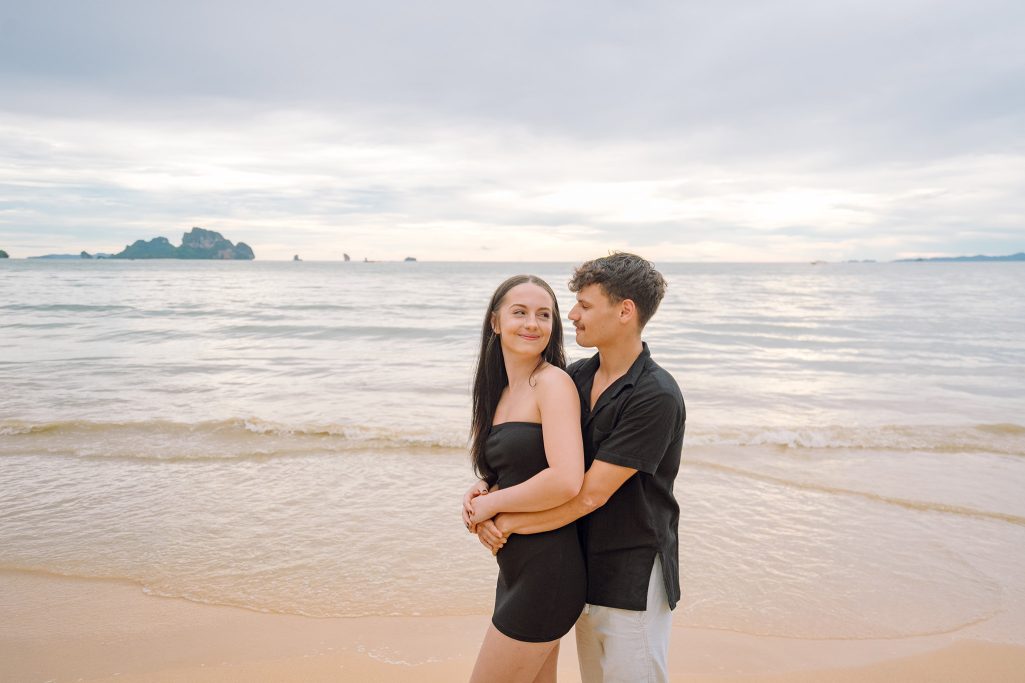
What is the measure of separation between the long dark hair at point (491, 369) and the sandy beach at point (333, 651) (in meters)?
1.78

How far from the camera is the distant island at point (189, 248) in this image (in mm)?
173750

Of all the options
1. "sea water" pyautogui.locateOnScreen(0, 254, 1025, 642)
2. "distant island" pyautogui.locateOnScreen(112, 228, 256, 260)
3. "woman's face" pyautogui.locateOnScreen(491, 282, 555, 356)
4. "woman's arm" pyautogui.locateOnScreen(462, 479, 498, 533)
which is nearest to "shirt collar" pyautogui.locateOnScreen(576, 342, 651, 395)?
"woman's face" pyautogui.locateOnScreen(491, 282, 555, 356)

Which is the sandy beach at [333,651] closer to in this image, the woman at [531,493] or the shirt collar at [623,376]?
the woman at [531,493]

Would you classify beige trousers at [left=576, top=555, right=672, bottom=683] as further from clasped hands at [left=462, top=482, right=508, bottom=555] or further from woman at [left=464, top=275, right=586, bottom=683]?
clasped hands at [left=462, top=482, right=508, bottom=555]

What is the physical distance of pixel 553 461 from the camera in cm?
243

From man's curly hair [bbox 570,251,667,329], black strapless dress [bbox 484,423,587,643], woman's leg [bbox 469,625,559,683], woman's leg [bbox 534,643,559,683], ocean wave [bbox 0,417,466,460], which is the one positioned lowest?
ocean wave [bbox 0,417,466,460]

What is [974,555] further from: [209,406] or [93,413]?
[93,413]

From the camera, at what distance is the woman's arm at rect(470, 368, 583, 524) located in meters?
2.40

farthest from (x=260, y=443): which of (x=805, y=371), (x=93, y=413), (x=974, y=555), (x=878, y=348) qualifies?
(x=878, y=348)

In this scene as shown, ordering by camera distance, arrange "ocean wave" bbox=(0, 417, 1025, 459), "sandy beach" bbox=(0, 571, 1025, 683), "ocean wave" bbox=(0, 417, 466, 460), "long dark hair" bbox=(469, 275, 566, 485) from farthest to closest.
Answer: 1. "ocean wave" bbox=(0, 417, 1025, 459)
2. "ocean wave" bbox=(0, 417, 466, 460)
3. "sandy beach" bbox=(0, 571, 1025, 683)
4. "long dark hair" bbox=(469, 275, 566, 485)

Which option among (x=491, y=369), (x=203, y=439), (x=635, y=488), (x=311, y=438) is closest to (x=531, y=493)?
(x=635, y=488)

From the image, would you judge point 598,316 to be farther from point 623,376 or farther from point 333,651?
point 333,651

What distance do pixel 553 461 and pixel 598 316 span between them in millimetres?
598

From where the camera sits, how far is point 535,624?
8.23 feet
